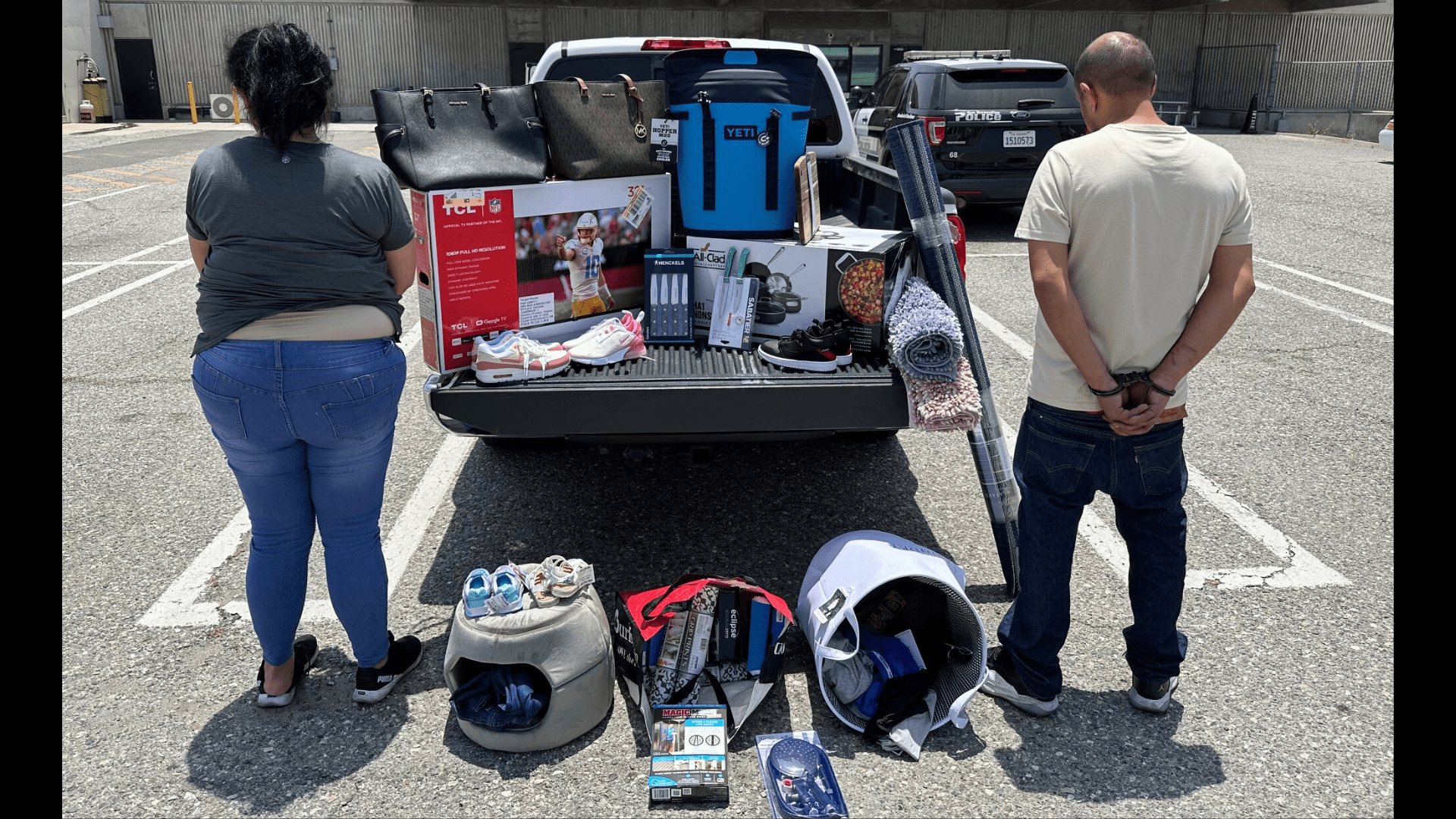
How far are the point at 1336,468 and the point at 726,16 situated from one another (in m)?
31.0

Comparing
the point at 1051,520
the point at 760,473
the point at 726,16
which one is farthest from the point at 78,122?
the point at 1051,520

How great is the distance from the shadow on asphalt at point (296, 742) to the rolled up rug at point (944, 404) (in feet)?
5.96

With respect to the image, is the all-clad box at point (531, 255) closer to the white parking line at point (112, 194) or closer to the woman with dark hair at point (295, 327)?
the woman with dark hair at point (295, 327)

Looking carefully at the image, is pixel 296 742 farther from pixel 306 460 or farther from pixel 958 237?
pixel 958 237

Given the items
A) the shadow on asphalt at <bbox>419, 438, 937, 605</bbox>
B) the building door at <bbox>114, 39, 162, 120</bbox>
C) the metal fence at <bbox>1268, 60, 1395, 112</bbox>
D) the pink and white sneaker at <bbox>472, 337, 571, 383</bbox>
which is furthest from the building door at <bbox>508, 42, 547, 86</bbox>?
the pink and white sneaker at <bbox>472, 337, 571, 383</bbox>

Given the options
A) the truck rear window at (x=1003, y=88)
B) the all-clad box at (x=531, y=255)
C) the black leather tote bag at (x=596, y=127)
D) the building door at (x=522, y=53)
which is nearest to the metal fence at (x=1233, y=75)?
the building door at (x=522, y=53)

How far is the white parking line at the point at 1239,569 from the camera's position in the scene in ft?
12.4

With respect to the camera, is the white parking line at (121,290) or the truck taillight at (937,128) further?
the truck taillight at (937,128)

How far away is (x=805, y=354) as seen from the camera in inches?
135

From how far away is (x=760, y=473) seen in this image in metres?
4.75

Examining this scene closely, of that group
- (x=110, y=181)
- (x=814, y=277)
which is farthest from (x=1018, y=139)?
(x=110, y=181)

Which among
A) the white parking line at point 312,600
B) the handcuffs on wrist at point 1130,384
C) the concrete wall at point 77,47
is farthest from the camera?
the concrete wall at point 77,47
